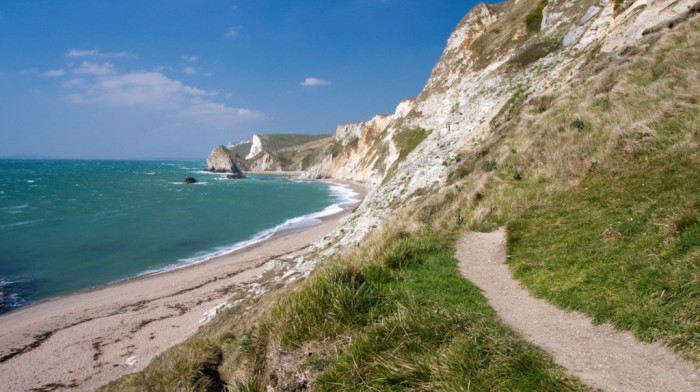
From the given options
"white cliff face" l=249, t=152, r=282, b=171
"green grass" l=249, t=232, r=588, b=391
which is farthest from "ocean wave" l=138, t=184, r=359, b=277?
"white cliff face" l=249, t=152, r=282, b=171

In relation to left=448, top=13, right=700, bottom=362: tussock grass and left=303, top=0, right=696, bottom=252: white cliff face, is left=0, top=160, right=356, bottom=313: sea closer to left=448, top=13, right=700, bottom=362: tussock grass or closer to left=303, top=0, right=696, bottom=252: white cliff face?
left=303, top=0, right=696, bottom=252: white cliff face

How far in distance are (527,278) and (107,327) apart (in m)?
21.0

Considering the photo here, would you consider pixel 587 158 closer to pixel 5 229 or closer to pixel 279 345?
pixel 279 345

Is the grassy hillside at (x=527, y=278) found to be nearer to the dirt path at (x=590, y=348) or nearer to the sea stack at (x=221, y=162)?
the dirt path at (x=590, y=348)

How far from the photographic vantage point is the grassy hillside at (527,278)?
420cm

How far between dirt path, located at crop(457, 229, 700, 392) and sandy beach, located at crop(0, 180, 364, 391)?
50.6ft

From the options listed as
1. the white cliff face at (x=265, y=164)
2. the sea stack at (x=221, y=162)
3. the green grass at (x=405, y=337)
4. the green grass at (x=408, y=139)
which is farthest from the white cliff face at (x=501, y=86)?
the white cliff face at (x=265, y=164)

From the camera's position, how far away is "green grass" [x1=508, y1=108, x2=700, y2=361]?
4422mm

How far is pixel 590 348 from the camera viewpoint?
4309mm

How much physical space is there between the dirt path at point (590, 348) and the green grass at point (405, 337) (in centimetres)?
29

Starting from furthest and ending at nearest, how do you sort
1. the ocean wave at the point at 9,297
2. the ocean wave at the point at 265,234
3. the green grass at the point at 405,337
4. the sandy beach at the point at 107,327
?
the ocean wave at the point at 265,234 → the ocean wave at the point at 9,297 → the sandy beach at the point at 107,327 → the green grass at the point at 405,337

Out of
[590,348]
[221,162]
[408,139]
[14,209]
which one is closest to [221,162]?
[221,162]

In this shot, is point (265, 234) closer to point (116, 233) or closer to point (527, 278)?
point (116, 233)

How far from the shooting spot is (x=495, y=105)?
84.5 feet
